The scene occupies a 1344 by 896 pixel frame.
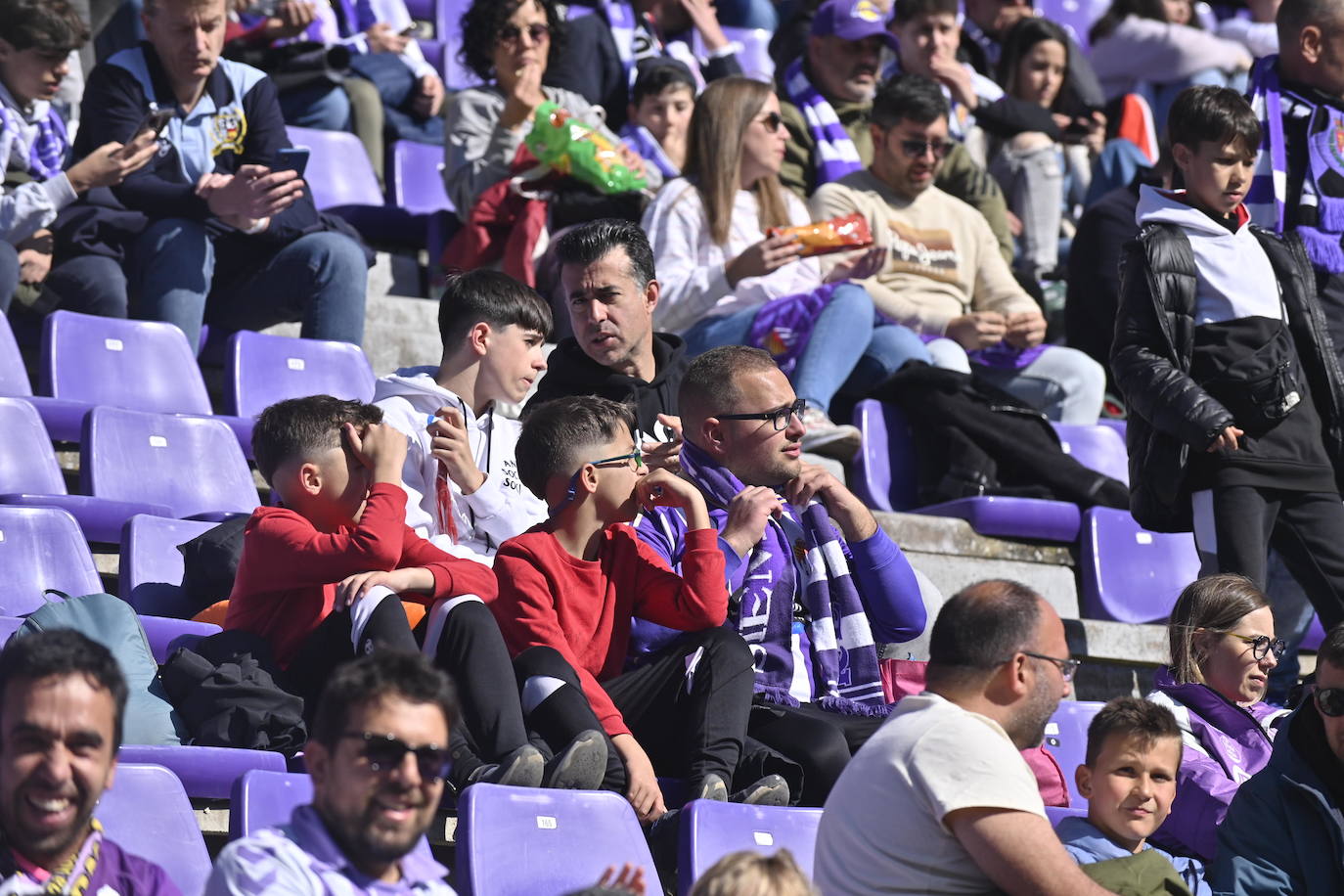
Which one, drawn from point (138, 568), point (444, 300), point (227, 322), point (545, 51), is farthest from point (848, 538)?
point (545, 51)

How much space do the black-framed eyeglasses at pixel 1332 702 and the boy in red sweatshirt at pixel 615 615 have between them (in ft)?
3.19

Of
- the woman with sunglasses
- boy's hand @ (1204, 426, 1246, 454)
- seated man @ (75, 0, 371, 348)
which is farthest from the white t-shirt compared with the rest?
seated man @ (75, 0, 371, 348)

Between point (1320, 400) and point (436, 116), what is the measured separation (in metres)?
4.13

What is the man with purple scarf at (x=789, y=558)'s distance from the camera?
4234 millimetres

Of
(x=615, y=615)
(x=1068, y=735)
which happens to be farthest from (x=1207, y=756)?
(x=615, y=615)

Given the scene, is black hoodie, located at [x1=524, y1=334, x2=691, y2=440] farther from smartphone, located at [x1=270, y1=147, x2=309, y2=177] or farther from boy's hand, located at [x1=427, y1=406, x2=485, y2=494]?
smartphone, located at [x1=270, y1=147, x2=309, y2=177]

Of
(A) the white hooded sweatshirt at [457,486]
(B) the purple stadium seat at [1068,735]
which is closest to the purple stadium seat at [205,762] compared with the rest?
(A) the white hooded sweatshirt at [457,486]

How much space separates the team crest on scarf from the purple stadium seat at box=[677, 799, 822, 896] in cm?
307

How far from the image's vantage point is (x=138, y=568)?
14.3 feet

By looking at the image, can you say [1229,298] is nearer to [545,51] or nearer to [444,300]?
[444,300]

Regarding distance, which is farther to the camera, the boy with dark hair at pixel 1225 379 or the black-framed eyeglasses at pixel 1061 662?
the boy with dark hair at pixel 1225 379

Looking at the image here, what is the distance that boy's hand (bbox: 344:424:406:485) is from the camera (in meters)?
4.02

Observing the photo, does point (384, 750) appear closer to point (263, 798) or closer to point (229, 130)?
point (263, 798)

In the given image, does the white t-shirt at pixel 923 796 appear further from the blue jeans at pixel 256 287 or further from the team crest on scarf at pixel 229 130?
the team crest on scarf at pixel 229 130
